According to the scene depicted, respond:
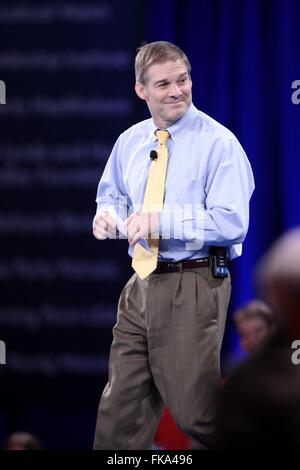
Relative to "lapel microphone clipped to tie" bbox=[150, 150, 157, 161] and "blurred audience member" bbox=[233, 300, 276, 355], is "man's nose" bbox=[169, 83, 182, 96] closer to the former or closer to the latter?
"lapel microphone clipped to tie" bbox=[150, 150, 157, 161]

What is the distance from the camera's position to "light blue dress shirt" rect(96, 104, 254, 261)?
2.92m

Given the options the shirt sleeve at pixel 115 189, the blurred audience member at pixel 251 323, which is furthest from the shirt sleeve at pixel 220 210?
the blurred audience member at pixel 251 323

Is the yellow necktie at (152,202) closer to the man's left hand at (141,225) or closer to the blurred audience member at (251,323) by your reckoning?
the man's left hand at (141,225)

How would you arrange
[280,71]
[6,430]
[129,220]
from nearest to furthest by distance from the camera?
1. [129,220]
2. [280,71]
3. [6,430]

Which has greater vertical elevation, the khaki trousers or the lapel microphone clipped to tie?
the lapel microphone clipped to tie

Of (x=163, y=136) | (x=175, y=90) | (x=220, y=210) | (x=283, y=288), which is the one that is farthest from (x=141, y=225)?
(x=283, y=288)

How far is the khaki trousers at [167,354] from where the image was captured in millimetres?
2941

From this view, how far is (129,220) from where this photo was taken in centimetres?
293

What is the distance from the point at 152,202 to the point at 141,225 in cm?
16

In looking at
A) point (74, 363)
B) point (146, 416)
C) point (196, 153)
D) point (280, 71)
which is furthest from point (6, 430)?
point (280, 71)

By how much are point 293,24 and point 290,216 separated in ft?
2.83

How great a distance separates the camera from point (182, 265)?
3.00 metres

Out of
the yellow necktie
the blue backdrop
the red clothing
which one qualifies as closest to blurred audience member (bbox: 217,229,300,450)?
the yellow necktie

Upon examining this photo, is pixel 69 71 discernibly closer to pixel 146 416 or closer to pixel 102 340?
pixel 102 340
